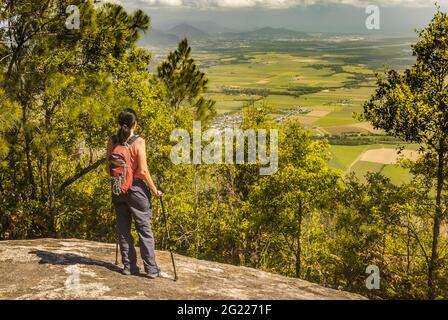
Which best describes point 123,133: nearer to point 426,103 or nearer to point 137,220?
point 137,220

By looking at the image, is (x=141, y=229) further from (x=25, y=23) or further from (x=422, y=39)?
(x=422, y=39)

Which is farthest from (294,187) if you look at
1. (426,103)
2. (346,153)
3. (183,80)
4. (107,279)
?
(346,153)

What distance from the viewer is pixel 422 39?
18.6 m

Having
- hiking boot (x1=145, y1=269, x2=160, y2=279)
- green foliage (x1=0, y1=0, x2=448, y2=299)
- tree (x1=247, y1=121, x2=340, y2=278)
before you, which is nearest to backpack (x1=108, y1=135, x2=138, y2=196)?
hiking boot (x1=145, y1=269, x2=160, y2=279)

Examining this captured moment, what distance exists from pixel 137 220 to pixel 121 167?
110cm

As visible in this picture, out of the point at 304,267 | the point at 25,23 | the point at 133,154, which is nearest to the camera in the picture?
the point at 133,154

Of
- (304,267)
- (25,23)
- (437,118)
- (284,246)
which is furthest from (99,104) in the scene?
(304,267)

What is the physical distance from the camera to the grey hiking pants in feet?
26.0

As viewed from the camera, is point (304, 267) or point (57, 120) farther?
point (304, 267)

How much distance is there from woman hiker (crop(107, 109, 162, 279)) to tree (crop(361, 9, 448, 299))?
43.3 feet

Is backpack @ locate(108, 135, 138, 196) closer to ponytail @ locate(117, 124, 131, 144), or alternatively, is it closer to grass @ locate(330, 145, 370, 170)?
ponytail @ locate(117, 124, 131, 144)

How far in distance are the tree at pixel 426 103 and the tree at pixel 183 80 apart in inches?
725

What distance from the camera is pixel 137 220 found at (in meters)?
7.98
